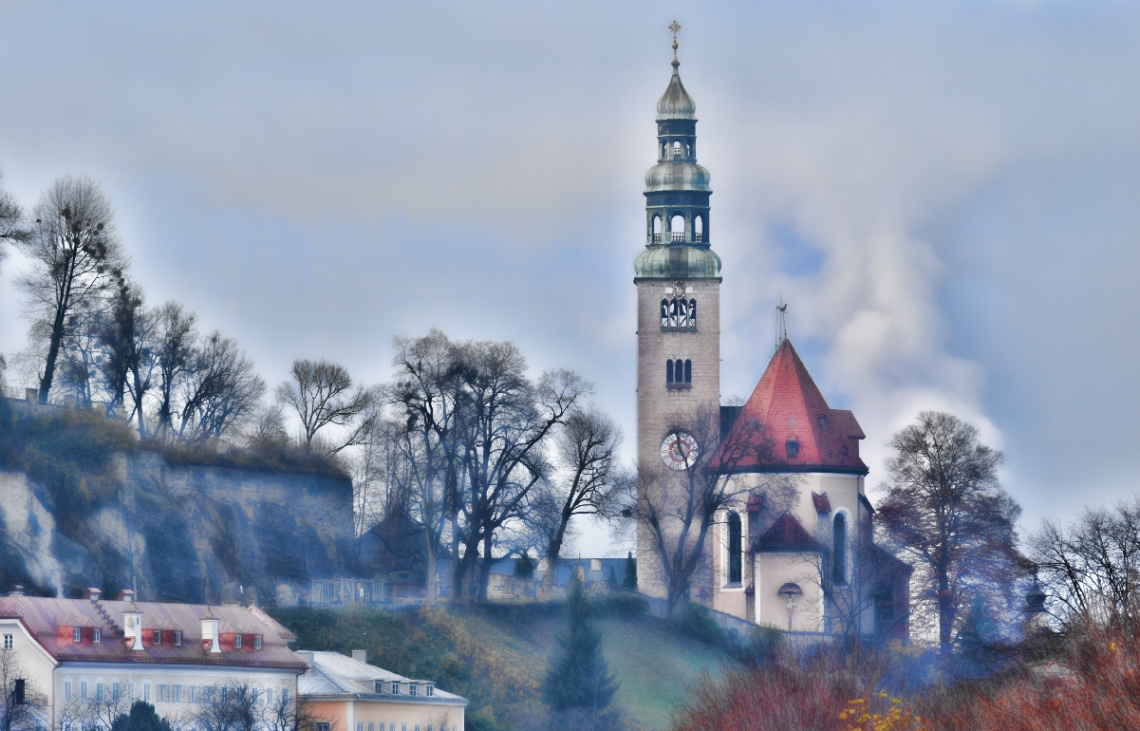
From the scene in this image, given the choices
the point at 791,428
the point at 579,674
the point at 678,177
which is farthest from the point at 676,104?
the point at 579,674

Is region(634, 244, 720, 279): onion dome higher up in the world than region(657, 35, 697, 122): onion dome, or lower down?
lower down

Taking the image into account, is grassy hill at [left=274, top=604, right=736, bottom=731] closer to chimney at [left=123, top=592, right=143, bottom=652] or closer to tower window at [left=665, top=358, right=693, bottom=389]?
chimney at [left=123, top=592, right=143, bottom=652]

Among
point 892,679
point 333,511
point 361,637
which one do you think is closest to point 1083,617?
point 892,679

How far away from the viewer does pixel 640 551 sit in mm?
101000

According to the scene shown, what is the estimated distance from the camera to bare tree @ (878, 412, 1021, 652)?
88.7m

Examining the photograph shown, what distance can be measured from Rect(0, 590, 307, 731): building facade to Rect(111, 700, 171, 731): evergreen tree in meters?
1.38

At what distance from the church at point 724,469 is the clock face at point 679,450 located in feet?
0.24

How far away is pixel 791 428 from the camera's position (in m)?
104

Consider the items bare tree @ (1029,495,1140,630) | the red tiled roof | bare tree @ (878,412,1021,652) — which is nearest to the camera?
bare tree @ (1029,495,1140,630)

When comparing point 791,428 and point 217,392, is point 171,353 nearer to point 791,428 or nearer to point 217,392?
point 217,392

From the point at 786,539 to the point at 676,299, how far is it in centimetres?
1181

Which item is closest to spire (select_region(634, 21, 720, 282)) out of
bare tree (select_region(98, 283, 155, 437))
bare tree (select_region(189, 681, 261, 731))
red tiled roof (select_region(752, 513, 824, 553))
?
red tiled roof (select_region(752, 513, 824, 553))

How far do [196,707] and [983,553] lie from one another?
30.6m

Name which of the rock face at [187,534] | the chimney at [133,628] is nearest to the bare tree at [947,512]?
the rock face at [187,534]
